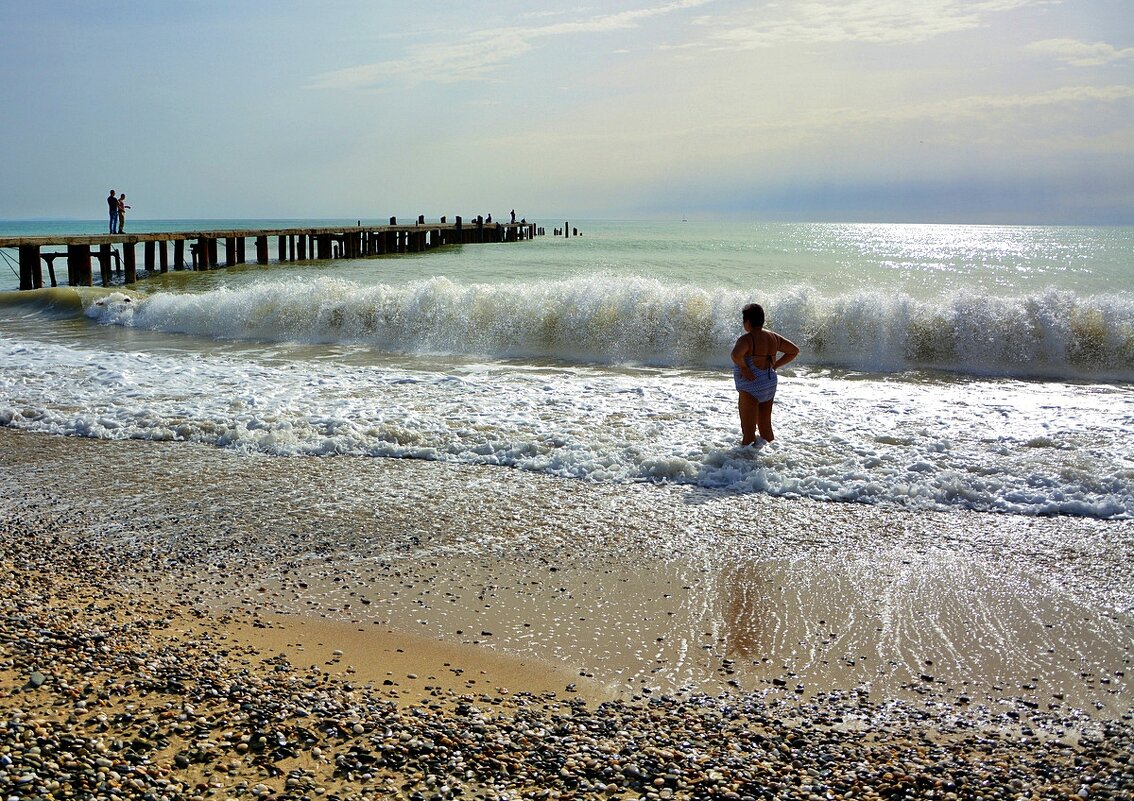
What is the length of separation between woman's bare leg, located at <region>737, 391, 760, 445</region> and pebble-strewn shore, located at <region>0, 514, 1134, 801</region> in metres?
3.68

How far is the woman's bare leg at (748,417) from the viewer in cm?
691

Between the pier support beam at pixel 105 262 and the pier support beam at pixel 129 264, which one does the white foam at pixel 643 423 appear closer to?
the pier support beam at pixel 129 264

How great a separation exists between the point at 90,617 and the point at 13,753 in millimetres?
1298

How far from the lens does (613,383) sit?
1001 cm

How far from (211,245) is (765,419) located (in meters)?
29.4

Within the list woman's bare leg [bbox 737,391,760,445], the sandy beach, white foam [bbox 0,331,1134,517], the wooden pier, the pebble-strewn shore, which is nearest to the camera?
the pebble-strewn shore

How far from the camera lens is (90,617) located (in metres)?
3.80

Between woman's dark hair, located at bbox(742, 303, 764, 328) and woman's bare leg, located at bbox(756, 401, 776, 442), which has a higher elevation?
woman's dark hair, located at bbox(742, 303, 764, 328)

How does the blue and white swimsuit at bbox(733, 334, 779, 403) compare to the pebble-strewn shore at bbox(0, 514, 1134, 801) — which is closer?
the pebble-strewn shore at bbox(0, 514, 1134, 801)

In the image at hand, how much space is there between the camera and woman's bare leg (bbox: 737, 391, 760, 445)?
691 centimetres

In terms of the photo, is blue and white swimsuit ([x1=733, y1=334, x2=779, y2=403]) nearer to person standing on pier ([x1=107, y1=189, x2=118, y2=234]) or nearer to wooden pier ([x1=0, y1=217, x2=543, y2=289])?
wooden pier ([x1=0, y1=217, x2=543, y2=289])

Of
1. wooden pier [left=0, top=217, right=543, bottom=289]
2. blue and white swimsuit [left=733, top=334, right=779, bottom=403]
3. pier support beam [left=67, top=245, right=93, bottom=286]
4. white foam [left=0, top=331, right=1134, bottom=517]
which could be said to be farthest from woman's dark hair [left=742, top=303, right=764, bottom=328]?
pier support beam [left=67, top=245, right=93, bottom=286]

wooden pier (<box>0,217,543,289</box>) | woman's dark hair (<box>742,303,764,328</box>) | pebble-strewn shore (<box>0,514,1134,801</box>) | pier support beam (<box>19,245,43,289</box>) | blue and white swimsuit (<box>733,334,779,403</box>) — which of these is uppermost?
wooden pier (<box>0,217,543,289</box>)

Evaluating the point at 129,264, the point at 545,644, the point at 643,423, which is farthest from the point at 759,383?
the point at 129,264
